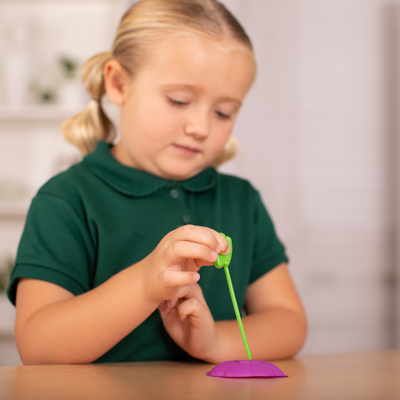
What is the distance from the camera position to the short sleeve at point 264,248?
946mm

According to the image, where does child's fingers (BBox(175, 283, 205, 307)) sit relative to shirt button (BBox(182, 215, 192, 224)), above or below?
below

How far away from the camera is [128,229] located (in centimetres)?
84

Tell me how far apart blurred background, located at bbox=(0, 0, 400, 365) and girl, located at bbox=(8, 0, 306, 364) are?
1222 mm

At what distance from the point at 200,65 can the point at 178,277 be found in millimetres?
402

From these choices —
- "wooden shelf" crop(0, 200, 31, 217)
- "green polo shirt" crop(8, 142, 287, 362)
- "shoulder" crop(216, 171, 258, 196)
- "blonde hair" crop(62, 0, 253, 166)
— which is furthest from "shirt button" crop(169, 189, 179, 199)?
"wooden shelf" crop(0, 200, 31, 217)

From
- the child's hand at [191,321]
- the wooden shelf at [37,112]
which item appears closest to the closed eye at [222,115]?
the child's hand at [191,321]

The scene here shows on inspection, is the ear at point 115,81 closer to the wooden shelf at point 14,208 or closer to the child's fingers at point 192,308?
the child's fingers at point 192,308

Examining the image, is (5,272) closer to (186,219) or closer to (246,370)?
(186,219)

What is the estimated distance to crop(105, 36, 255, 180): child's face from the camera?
80 cm

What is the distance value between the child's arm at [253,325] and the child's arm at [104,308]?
6 cm

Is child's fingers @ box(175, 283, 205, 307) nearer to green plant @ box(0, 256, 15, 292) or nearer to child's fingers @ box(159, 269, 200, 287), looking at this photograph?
child's fingers @ box(159, 269, 200, 287)

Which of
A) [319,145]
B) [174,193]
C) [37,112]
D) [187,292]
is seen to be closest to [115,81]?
[174,193]

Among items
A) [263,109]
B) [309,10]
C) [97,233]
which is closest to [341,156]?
[263,109]

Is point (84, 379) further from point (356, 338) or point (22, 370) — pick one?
point (356, 338)
